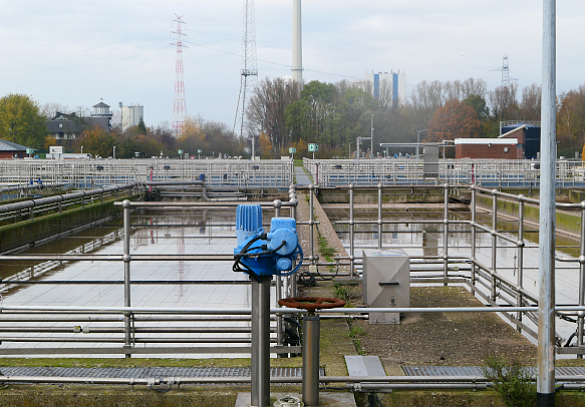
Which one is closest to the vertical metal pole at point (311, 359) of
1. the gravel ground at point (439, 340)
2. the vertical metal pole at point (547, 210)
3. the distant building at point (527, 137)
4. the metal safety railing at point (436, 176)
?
the gravel ground at point (439, 340)

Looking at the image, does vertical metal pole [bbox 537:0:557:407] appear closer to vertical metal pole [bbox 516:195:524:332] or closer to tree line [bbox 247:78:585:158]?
vertical metal pole [bbox 516:195:524:332]

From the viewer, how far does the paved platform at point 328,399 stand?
4.24 meters

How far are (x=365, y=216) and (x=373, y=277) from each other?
1914 cm

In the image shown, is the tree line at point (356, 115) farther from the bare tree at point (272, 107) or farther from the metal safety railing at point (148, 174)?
the metal safety railing at point (148, 174)

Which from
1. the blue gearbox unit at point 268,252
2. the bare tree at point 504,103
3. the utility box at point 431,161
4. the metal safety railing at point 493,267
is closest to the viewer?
the blue gearbox unit at point 268,252

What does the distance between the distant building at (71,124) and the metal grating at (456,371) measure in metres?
88.4

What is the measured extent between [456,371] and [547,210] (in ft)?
4.90

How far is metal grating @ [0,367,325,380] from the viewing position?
15.6ft

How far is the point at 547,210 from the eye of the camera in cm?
437

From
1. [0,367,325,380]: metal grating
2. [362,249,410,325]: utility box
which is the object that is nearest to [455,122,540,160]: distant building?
[362,249,410,325]: utility box

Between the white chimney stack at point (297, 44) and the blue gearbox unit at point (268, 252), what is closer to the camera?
the blue gearbox unit at point (268, 252)

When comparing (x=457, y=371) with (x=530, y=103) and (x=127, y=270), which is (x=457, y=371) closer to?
(x=127, y=270)

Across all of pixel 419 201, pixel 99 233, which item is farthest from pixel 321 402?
pixel 419 201

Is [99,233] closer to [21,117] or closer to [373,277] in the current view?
[373,277]
